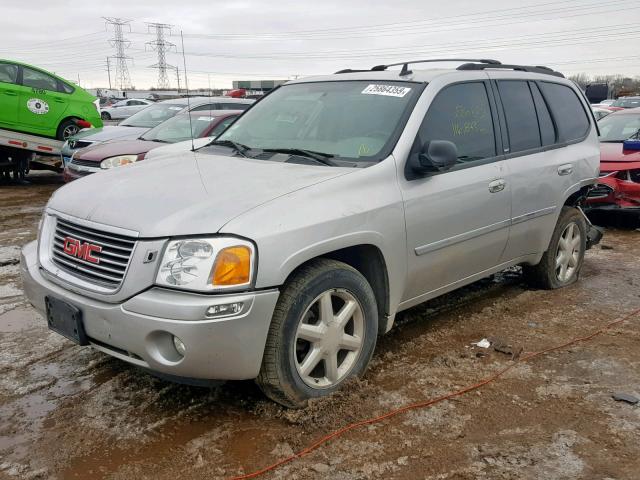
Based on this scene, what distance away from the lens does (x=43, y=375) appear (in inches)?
145

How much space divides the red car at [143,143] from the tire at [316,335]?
5179mm

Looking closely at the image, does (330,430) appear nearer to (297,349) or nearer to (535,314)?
(297,349)

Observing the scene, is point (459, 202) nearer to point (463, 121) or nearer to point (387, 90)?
point (463, 121)

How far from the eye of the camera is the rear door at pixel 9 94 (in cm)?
1073

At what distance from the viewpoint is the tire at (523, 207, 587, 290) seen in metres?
5.19

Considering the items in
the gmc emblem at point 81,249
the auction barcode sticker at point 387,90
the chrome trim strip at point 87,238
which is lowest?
the gmc emblem at point 81,249

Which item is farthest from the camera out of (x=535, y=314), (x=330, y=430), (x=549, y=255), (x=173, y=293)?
(x=549, y=255)

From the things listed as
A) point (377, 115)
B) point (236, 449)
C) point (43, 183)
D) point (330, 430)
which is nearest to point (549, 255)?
point (377, 115)

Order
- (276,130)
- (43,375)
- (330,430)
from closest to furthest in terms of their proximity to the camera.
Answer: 1. (330,430)
2. (43,375)
3. (276,130)

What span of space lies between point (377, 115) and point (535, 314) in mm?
2166

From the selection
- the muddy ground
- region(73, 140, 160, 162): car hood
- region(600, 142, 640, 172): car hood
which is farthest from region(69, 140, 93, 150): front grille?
region(600, 142, 640, 172): car hood

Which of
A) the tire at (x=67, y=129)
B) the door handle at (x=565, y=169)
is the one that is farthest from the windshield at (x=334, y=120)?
the tire at (x=67, y=129)

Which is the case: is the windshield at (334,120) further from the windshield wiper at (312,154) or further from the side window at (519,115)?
the side window at (519,115)

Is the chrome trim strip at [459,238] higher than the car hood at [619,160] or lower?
lower
